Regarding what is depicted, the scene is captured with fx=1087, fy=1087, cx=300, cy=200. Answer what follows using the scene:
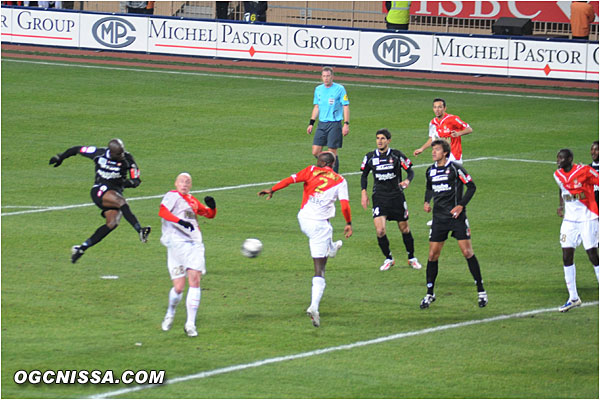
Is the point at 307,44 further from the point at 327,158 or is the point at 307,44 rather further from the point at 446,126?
the point at 327,158

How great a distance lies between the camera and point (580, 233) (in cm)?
1545

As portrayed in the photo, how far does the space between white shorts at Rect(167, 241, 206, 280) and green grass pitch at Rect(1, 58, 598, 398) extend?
33.3 inches


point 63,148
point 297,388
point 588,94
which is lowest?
point 297,388

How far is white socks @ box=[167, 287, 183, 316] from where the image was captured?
13891 mm

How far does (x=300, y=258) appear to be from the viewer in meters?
18.1

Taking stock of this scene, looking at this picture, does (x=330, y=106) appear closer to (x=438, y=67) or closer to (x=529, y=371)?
(x=529, y=371)

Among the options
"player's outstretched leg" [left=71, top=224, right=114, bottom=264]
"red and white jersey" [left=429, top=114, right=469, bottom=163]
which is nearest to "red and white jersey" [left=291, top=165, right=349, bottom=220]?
"player's outstretched leg" [left=71, top=224, right=114, bottom=264]

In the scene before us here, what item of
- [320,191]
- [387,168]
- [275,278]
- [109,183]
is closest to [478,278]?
[320,191]

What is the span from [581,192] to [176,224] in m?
5.74

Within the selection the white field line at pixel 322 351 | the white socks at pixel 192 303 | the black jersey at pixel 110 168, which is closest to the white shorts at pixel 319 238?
the white field line at pixel 322 351

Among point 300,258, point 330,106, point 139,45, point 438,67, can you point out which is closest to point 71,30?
point 139,45

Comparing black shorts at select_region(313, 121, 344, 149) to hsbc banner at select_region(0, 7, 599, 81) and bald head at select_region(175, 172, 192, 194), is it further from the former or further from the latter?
hsbc banner at select_region(0, 7, 599, 81)

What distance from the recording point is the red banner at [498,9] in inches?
1743

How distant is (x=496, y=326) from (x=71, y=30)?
106 feet
